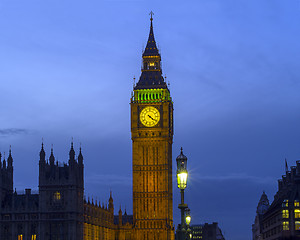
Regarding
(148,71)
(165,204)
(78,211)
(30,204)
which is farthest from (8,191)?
(148,71)

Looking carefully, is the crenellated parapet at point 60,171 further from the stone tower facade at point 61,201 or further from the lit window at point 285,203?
the lit window at point 285,203

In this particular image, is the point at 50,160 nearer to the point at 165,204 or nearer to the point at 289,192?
the point at 165,204

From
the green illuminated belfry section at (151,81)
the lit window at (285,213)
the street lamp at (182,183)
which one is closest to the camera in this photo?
the street lamp at (182,183)

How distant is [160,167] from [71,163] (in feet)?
119

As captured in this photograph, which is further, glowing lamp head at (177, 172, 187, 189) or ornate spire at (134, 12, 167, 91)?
ornate spire at (134, 12, 167, 91)

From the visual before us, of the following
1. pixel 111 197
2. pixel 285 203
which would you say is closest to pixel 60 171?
pixel 111 197

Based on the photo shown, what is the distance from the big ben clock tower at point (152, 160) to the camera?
16600 centimetres

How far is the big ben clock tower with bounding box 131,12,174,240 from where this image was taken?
16600 centimetres

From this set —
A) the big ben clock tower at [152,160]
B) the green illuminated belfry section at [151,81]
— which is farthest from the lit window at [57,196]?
the green illuminated belfry section at [151,81]

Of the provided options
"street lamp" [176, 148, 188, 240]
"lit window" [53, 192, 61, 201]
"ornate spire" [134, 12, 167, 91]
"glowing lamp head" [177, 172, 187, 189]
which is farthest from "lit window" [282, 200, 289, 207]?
"glowing lamp head" [177, 172, 187, 189]

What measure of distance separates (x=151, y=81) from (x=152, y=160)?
20.3m

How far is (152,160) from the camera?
169000mm

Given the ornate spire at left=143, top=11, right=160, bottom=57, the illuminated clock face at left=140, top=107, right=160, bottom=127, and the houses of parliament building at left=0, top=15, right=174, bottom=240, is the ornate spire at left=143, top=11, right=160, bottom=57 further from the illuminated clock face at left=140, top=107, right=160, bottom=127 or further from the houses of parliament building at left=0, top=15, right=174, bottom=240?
the illuminated clock face at left=140, top=107, right=160, bottom=127

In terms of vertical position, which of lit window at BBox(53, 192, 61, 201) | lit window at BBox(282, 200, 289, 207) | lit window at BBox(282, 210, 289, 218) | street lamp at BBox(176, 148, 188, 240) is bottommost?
street lamp at BBox(176, 148, 188, 240)
